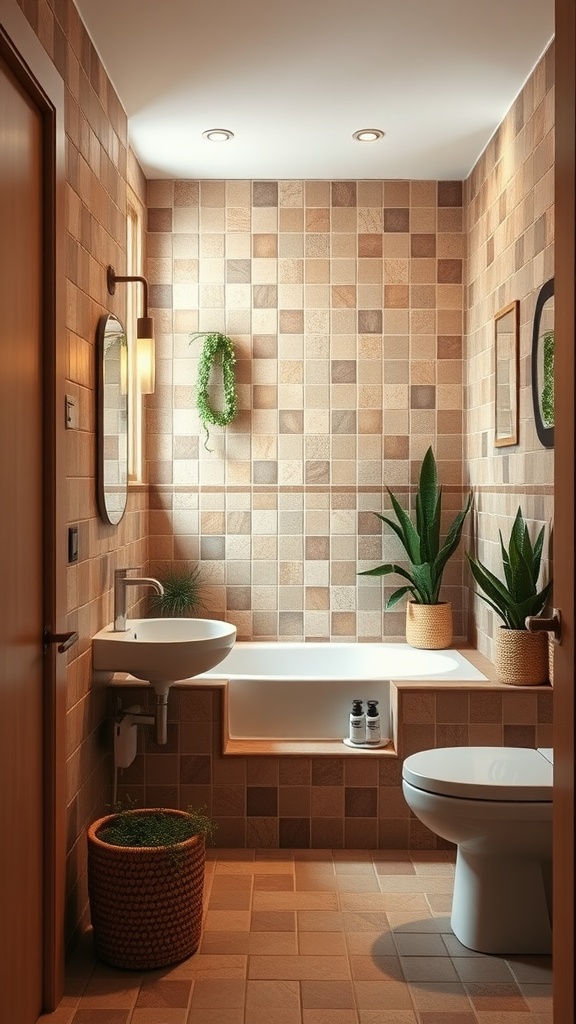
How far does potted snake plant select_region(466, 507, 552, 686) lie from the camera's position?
3.33m

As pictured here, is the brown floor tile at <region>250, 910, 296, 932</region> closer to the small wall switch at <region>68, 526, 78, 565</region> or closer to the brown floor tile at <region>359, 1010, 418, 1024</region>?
the brown floor tile at <region>359, 1010, 418, 1024</region>

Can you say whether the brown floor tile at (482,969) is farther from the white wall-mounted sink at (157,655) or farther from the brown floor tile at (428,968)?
the white wall-mounted sink at (157,655)

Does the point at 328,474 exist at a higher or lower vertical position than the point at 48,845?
higher

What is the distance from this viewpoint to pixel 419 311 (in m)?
4.53

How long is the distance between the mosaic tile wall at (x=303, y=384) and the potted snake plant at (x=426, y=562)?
0.62 feet

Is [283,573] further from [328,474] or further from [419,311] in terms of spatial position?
[419,311]

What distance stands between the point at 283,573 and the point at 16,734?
8.32 feet

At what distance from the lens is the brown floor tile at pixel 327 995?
2.38 metres

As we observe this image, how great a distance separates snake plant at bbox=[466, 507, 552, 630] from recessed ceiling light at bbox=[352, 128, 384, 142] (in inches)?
65.8

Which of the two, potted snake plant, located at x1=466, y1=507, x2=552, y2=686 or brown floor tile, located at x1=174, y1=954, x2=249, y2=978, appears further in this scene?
potted snake plant, located at x1=466, y1=507, x2=552, y2=686

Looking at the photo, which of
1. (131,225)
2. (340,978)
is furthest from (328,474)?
(340,978)

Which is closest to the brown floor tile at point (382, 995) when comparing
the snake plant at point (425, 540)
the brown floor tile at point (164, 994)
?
the brown floor tile at point (164, 994)

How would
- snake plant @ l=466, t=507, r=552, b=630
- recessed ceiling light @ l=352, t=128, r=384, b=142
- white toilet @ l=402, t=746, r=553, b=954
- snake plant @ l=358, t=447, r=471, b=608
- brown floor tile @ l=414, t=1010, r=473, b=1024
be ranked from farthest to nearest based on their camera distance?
1. snake plant @ l=358, t=447, r=471, b=608
2. recessed ceiling light @ l=352, t=128, r=384, b=142
3. snake plant @ l=466, t=507, r=552, b=630
4. white toilet @ l=402, t=746, r=553, b=954
5. brown floor tile @ l=414, t=1010, r=473, b=1024

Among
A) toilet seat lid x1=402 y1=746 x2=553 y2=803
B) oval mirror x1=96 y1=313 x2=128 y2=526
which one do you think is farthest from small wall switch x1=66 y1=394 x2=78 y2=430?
toilet seat lid x1=402 y1=746 x2=553 y2=803
